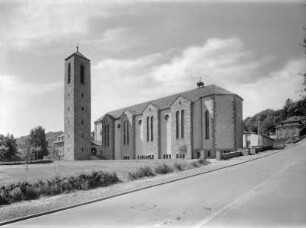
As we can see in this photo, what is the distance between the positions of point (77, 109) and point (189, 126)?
28338 millimetres

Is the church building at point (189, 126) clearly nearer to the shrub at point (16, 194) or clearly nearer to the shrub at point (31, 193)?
the shrub at point (31, 193)

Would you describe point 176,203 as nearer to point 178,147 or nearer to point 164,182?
point 164,182

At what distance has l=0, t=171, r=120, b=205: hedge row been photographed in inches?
548

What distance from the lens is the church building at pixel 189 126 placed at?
171 ft

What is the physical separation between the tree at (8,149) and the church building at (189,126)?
2723 cm

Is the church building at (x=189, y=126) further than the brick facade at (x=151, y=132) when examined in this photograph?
No

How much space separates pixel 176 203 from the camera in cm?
1174

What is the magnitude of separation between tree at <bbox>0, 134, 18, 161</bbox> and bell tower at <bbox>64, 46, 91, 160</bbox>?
1291 centimetres

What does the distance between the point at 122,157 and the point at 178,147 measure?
20271 millimetres

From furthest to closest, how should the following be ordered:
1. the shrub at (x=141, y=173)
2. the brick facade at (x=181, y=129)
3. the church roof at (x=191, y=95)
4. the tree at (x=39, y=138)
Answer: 1. the tree at (x=39, y=138)
2. the church roof at (x=191, y=95)
3. the brick facade at (x=181, y=129)
4. the shrub at (x=141, y=173)

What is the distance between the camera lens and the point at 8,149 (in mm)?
66188

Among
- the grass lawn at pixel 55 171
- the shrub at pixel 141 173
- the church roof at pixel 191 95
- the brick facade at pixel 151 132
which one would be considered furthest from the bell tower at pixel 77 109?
the shrub at pixel 141 173

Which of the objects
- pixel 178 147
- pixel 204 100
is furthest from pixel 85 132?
pixel 204 100

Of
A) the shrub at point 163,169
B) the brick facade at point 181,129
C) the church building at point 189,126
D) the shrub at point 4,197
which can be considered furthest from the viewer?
the brick facade at point 181,129
